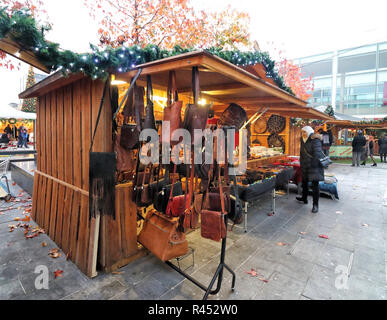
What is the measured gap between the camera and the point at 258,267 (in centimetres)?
313

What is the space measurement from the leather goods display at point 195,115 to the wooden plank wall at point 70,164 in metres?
1.38

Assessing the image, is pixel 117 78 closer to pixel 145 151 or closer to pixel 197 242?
pixel 145 151

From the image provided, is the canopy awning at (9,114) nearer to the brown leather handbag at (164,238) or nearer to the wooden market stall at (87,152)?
the wooden market stall at (87,152)

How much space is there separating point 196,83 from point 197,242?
9.28 feet

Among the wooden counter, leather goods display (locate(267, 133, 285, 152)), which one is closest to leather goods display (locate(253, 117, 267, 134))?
leather goods display (locate(267, 133, 285, 152))

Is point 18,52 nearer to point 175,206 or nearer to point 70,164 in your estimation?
point 70,164

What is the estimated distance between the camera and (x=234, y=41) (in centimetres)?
1393

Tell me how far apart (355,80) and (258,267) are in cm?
3886

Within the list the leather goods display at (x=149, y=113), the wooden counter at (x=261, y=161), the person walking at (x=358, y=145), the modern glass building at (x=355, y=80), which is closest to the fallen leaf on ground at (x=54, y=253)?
the leather goods display at (x=149, y=113)

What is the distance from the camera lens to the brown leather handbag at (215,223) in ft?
7.39

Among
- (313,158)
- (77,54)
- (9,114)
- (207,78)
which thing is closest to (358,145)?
(313,158)

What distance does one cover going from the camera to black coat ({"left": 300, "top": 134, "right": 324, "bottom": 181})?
5.45 metres

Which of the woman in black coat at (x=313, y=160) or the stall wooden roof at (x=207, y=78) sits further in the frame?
the woman in black coat at (x=313, y=160)

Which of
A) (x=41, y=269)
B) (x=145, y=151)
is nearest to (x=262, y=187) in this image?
(x=145, y=151)
